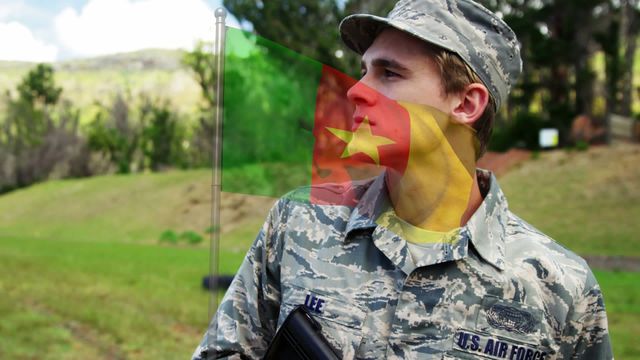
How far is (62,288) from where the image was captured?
340 inches

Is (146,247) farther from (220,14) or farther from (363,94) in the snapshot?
(363,94)

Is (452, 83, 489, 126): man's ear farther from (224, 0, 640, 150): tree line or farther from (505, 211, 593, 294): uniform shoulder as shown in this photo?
(224, 0, 640, 150): tree line

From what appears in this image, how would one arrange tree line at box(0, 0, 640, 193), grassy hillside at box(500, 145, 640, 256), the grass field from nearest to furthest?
the grass field, grassy hillside at box(500, 145, 640, 256), tree line at box(0, 0, 640, 193)

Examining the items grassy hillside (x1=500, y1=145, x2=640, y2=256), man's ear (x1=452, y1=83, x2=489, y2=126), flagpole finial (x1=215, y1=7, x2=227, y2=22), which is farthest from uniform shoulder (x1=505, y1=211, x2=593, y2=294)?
grassy hillside (x1=500, y1=145, x2=640, y2=256)

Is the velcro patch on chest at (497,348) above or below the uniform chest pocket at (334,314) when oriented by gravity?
below

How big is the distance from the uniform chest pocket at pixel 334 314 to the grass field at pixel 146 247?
4.65 m

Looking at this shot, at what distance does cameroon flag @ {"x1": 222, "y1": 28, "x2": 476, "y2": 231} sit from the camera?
128cm

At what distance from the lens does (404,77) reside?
4.07 ft

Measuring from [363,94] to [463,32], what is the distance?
0.20m

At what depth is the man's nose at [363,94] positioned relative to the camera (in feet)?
4.02

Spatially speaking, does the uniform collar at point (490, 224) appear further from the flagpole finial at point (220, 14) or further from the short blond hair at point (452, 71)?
the flagpole finial at point (220, 14)

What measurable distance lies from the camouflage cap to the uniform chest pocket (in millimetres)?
458

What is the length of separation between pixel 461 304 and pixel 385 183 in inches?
10.1

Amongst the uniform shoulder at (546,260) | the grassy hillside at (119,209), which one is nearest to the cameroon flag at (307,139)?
the uniform shoulder at (546,260)
